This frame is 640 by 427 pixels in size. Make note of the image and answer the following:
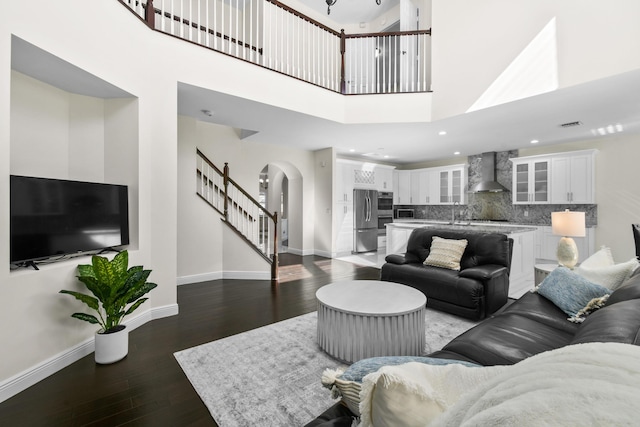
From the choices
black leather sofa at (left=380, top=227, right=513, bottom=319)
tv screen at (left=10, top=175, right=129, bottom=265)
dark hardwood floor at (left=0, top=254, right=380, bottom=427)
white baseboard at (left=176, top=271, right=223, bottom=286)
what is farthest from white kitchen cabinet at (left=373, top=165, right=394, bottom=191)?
tv screen at (left=10, top=175, right=129, bottom=265)

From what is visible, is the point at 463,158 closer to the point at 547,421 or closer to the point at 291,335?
the point at 291,335

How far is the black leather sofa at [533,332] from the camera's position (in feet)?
3.46

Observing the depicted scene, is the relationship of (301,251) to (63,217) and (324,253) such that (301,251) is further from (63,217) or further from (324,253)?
(63,217)

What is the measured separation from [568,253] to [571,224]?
0.33m

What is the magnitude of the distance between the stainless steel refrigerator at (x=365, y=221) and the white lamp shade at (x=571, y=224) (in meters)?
4.50

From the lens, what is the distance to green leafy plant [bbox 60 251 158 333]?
7.22ft

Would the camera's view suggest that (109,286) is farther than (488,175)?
No

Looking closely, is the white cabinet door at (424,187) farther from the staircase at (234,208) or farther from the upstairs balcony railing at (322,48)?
the staircase at (234,208)

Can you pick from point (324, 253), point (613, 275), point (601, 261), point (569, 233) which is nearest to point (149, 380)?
point (613, 275)

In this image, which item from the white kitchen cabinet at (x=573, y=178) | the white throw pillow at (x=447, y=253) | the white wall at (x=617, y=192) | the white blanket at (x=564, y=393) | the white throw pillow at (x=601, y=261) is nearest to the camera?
the white blanket at (x=564, y=393)

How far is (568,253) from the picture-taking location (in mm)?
3033

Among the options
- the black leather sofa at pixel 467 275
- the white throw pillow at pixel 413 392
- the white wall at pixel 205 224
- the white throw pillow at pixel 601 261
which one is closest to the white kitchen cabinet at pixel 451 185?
the black leather sofa at pixel 467 275

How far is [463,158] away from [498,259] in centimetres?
538

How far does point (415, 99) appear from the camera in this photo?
4551 mm
